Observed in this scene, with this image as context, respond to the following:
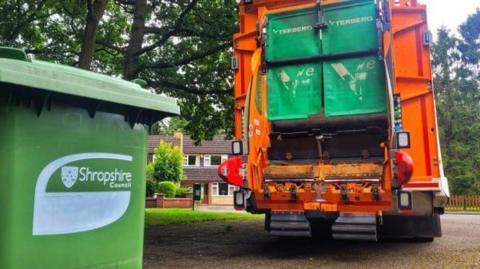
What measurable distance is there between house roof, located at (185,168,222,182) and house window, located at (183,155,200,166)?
1.04 m

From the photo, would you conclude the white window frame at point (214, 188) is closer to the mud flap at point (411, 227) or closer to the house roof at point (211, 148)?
the house roof at point (211, 148)

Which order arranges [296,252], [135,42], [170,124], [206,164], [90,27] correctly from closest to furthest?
[296,252] < [90,27] < [135,42] < [170,124] < [206,164]

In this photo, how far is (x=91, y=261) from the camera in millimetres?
3006

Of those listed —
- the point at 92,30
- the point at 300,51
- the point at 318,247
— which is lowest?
the point at 318,247

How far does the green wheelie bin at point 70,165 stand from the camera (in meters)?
2.56

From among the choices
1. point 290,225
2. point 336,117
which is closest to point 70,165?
point 290,225

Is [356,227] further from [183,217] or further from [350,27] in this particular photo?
[183,217]

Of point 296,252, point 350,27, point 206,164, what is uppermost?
point 206,164

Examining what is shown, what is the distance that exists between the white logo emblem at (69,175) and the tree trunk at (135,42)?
8188 mm

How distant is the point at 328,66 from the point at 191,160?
4472cm

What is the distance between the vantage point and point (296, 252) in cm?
723

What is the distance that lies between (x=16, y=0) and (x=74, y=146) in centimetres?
964

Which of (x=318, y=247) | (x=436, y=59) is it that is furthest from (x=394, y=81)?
(x=436, y=59)

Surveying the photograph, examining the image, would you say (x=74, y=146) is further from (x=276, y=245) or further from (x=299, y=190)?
(x=276, y=245)
